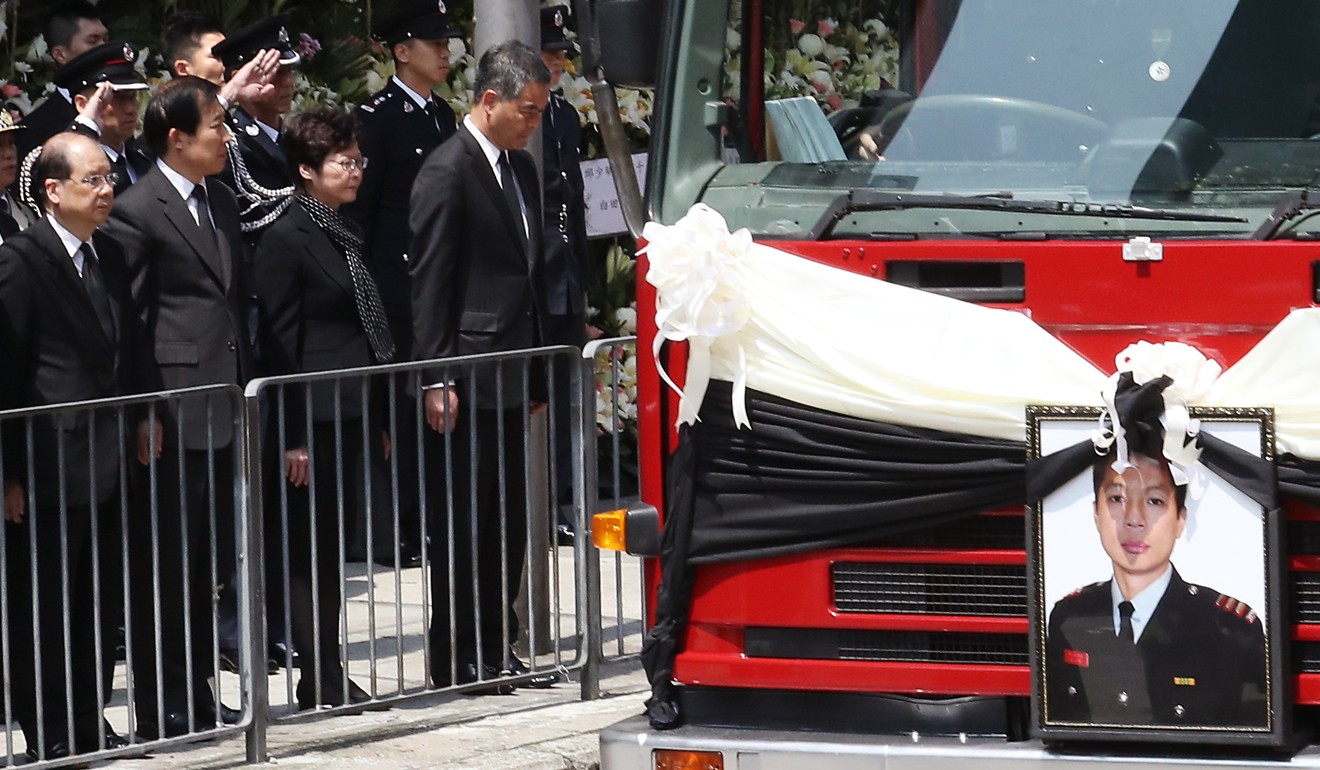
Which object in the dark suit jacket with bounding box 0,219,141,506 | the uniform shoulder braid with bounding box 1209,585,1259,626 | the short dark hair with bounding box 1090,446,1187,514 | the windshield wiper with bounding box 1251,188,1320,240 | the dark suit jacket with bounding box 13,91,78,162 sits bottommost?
the uniform shoulder braid with bounding box 1209,585,1259,626

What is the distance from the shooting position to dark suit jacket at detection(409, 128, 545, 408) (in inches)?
332

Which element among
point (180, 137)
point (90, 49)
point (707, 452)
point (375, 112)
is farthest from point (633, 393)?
point (707, 452)

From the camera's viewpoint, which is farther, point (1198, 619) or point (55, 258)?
point (55, 258)

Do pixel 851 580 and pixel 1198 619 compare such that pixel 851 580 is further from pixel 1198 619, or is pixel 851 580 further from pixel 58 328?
pixel 58 328

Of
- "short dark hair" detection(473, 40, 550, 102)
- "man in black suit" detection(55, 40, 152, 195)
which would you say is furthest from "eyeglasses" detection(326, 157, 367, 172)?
"man in black suit" detection(55, 40, 152, 195)

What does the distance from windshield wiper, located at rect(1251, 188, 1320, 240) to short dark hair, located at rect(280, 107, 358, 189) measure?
13.0ft

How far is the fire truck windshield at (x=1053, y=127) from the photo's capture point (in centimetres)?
582

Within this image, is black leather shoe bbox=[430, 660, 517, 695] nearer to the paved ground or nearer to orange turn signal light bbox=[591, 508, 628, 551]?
the paved ground

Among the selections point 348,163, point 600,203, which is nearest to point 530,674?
point 348,163

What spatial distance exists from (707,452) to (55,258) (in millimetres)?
2568

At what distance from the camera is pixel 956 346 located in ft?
18.6

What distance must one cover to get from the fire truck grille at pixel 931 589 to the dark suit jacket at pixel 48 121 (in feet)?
15.1

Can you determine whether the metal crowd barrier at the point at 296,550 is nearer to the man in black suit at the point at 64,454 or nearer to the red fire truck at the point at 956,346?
the man in black suit at the point at 64,454

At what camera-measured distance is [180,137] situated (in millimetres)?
8109
